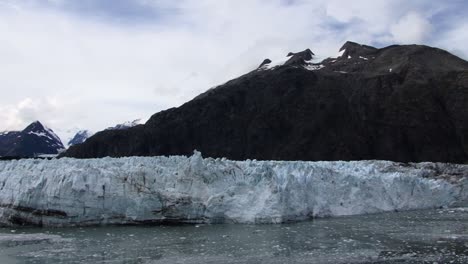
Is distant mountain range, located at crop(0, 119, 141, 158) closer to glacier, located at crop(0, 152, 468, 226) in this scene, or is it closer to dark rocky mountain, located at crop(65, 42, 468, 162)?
dark rocky mountain, located at crop(65, 42, 468, 162)

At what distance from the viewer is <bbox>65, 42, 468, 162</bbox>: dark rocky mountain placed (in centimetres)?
6706

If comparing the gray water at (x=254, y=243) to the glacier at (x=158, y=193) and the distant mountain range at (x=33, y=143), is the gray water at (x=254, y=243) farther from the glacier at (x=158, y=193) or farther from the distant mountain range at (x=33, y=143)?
the distant mountain range at (x=33, y=143)

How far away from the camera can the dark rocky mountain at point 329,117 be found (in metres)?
67.1

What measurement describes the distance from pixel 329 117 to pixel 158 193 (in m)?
52.6

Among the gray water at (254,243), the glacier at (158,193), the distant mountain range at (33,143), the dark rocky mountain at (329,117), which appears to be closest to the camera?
the gray water at (254,243)

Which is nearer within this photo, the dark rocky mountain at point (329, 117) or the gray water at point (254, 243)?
the gray water at point (254, 243)

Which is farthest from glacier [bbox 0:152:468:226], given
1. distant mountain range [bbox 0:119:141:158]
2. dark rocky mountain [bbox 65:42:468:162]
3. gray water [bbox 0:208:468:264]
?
distant mountain range [bbox 0:119:141:158]

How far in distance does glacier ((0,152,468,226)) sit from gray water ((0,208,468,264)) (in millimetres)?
672

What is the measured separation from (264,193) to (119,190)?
558cm

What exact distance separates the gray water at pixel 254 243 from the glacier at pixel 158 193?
0.67 metres

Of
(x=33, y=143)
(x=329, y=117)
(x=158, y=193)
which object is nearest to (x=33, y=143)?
(x=33, y=143)

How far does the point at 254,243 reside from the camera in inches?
637

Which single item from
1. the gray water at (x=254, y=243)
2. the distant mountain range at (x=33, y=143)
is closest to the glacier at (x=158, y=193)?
the gray water at (x=254, y=243)

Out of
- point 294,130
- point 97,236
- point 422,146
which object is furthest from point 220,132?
point 97,236
